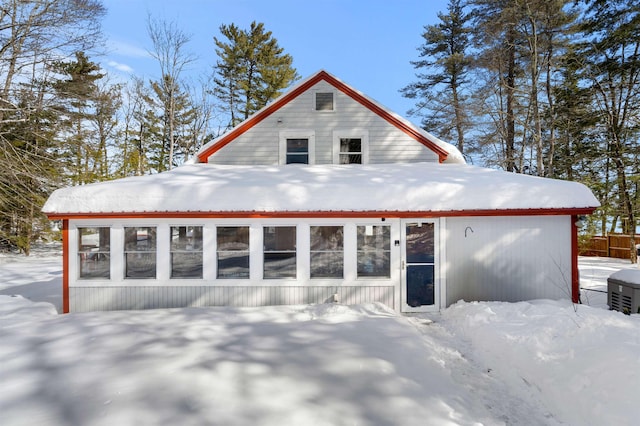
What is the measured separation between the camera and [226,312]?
6637 millimetres

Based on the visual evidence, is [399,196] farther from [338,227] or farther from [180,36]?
[180,36]

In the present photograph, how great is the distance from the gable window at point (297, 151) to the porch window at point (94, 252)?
5.99 meters

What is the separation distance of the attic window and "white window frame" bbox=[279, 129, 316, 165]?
3.19ft

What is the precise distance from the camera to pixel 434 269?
7195mm

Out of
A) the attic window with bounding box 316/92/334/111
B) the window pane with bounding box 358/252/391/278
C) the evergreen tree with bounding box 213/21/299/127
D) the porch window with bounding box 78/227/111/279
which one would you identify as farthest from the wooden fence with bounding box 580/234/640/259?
the evergreen tree with bounding box 213/21/299/127

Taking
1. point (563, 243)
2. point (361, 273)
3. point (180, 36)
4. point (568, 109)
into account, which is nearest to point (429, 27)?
point (568, 109)

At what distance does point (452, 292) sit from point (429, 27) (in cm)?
2149

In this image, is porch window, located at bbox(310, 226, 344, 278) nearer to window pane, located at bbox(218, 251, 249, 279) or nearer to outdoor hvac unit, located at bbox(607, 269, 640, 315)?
window pane, located at bbox(218, 251, 249, 279)

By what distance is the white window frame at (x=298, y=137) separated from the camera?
35.3 ft

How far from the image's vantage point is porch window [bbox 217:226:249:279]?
23.5 feet

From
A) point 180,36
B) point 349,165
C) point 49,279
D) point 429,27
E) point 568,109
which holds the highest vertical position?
point 429,27

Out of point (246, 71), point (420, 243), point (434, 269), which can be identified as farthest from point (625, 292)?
point (246, 71)

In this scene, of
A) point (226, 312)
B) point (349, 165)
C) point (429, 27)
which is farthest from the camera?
point (429, 27)

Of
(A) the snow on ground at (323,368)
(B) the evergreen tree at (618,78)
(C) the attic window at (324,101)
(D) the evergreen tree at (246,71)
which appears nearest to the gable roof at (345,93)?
(C) the attic window at (324,101)
